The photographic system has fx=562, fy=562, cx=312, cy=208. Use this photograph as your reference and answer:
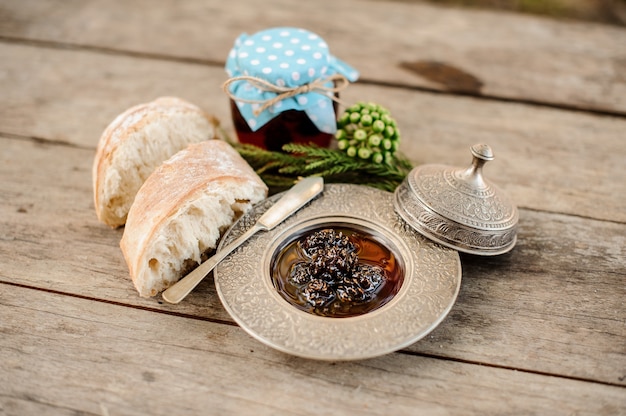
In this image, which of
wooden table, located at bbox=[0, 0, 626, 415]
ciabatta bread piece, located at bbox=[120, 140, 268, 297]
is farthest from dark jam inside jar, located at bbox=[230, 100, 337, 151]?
wooden table, located at bbox=[0, 0, 626, 415]

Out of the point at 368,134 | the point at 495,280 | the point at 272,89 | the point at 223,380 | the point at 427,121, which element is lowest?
the point at 223,380

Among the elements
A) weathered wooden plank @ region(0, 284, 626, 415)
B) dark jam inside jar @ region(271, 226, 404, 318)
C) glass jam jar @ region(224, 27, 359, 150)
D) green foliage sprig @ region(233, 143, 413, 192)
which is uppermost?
glass jam jar @ region(224, 27, 359, 150)

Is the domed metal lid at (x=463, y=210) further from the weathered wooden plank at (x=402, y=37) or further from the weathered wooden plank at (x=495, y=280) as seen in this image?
the weathered wooden plank at (x=402, y=37)

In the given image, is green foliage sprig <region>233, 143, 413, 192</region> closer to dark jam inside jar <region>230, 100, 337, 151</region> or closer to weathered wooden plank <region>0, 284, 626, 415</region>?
dark jam inside jar <region>230, 100, 337, 151</region>

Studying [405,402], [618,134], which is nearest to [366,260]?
[405,402]

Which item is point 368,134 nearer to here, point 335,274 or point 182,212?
point 335,274

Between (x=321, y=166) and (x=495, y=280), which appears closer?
(x=495, y=280)

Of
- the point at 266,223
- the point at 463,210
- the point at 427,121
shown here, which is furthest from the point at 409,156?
the point at 266,223
